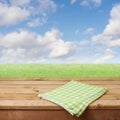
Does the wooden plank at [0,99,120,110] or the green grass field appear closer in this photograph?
the wooden plank at [0,99,120,110]

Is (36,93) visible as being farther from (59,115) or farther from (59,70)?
(59,70)

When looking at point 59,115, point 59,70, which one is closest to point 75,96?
point 59,115

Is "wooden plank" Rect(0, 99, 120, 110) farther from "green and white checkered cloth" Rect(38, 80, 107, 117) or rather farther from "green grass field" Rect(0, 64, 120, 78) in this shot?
"green grass field" Rect(0, 64, 120, 78)

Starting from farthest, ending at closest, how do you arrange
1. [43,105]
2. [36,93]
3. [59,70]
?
[59,70], [36,93], [43,105]

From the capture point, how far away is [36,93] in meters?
1.70

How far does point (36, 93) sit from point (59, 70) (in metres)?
1.08

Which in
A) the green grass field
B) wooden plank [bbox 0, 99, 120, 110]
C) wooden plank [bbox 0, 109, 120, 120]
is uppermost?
the green grass field

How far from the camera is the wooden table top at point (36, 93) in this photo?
145 centimetres

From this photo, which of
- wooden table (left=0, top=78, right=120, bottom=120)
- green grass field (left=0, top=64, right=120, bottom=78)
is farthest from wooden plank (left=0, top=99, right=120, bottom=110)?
green grass field (left=0, top=64, right=120, bottom=78)

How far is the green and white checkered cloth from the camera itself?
1.39 metres

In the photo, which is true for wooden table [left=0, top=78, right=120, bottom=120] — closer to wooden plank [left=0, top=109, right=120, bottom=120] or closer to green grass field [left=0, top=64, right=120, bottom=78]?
wooden plank [left=0, top=109, right=120, bottom=120]

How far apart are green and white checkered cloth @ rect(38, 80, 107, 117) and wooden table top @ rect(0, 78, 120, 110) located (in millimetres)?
33

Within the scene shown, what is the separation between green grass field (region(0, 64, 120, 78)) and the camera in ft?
8.75

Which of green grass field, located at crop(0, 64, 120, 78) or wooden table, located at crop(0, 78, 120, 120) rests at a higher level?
green grass field, located at crop(0, 64, 120, 78)
